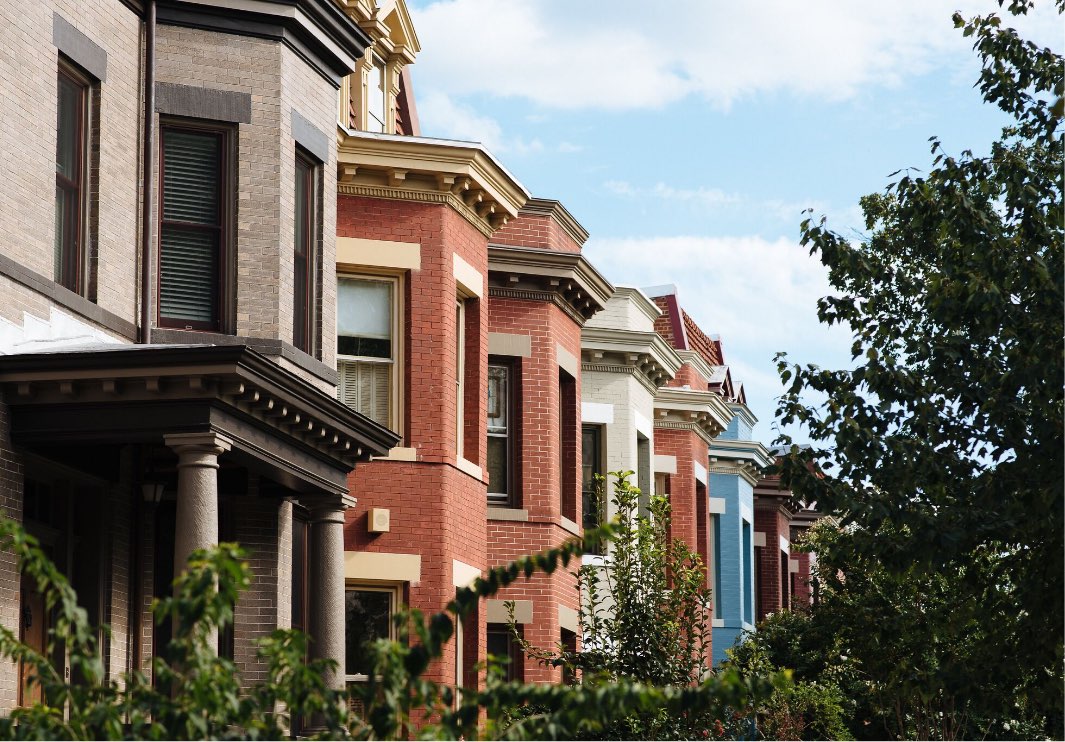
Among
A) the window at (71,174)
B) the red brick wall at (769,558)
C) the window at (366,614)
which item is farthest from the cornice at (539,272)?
the red brick wall at (769,558)

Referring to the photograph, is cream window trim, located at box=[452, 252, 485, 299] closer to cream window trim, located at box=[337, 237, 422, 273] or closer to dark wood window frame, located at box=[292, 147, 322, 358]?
cream window trim, located at box=[337, 237, 422, 273]

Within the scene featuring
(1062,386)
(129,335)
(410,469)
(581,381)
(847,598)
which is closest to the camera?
(1062,386)

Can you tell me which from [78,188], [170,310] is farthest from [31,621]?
[78,188]

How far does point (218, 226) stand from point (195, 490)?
399 centimetres

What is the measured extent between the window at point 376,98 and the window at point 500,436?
153 inches

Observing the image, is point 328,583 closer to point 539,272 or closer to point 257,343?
point 257,343

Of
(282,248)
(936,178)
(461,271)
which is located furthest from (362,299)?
(936,178)

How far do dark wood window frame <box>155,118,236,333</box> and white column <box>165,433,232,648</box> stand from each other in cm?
289

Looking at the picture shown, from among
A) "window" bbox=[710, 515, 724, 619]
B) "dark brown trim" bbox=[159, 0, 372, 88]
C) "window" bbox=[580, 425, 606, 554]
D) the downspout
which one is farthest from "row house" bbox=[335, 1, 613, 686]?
"window" bbox=[710, 515, 724, 619]

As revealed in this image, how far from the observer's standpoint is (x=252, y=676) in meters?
17.1

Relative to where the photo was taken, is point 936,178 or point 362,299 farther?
point 362,299

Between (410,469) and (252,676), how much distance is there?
4504mm

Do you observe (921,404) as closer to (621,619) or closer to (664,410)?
(621,619)

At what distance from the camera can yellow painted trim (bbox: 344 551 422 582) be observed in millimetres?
20609
